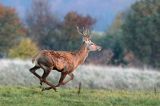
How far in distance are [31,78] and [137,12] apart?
40240 millimetres

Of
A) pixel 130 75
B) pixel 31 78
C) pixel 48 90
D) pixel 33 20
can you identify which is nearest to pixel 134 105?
pixel 48 90

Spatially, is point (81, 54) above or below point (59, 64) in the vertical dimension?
above

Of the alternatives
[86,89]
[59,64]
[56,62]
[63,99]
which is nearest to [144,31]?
[86,89]

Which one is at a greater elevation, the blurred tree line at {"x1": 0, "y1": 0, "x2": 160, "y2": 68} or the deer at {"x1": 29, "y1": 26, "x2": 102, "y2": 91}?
the blurred tree line at {"x1": 0, "y1": 0, "x2": 160, "y2": 68}

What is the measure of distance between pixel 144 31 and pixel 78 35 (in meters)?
12.3

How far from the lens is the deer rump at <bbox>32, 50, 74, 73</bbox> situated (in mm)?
18219

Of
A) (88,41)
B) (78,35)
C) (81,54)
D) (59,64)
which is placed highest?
(78,35)

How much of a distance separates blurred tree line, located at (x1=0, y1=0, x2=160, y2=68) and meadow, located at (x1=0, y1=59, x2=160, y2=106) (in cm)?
2466

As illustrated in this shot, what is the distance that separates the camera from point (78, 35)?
75.3 m

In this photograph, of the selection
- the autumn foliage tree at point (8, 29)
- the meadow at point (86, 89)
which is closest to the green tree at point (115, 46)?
the autumn foliage tree at point (8, 29)

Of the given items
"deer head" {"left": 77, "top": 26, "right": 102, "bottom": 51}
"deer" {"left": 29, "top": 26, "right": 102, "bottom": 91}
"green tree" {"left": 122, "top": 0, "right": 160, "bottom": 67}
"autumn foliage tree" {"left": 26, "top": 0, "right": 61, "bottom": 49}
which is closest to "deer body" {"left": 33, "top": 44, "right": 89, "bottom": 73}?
"deer" {"left": 29, "top": 26, "right": 102, "bottom": 91}

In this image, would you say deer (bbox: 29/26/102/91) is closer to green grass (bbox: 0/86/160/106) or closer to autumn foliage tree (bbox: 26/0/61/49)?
green grass (bbox: 0/86/160/106)

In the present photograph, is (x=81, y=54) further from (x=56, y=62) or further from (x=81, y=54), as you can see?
(x=56, y=62)

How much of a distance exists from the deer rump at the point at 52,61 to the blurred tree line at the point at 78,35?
1455 inches
